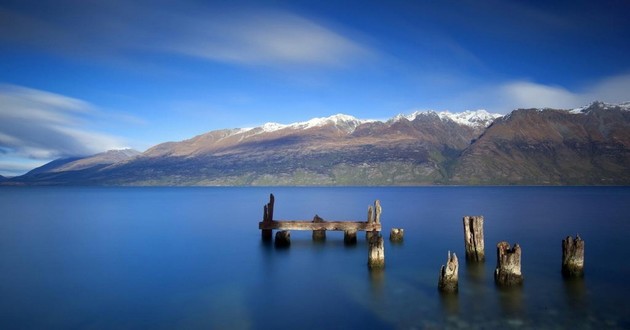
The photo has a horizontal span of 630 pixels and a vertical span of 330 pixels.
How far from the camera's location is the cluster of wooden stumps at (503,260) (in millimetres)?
20531

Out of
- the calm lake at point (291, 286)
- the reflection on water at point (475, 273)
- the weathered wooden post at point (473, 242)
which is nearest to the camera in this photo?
the calm lake at point (291, 286)

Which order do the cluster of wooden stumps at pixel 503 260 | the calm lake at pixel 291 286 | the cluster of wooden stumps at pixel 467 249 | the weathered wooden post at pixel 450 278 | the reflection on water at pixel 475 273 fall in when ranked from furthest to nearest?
the reflection on water at pixel 475 273
the cluster of wooden stumps at pixel 467 249
the cluster of wooden stumps at pixel 503 260
the weathered wooden post at pixel 450 278
the calm lake at pixel 291 286

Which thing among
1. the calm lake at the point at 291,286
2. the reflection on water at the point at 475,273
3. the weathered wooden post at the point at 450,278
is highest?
the weathered wooden post at the point at 450,278

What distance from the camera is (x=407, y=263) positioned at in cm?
2869

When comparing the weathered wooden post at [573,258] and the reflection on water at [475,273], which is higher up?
the weathered wooden post at [573,258]

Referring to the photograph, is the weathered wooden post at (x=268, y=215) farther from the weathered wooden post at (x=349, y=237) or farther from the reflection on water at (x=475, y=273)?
the reflection on water at (x=475, y=273)

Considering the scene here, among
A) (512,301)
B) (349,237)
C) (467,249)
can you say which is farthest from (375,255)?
(349,237)

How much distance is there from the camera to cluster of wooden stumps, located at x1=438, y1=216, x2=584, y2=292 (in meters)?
20.5

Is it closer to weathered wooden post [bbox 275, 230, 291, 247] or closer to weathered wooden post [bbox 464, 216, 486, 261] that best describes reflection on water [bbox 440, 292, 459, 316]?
weathered wooden post [bbox 464, 216, 486, 261]

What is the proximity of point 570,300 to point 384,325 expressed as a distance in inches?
372

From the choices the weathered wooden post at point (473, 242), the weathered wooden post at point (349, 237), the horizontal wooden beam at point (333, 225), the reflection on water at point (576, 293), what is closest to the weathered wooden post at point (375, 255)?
the weathered wooden post at point (473, 242)

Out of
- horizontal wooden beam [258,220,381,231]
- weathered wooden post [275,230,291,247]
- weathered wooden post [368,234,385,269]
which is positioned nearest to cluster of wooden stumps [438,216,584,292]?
weathered wooden post [368,234,385,269]

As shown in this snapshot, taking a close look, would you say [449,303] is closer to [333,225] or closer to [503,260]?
Result: [503,260]

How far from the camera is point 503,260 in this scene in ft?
70.7
